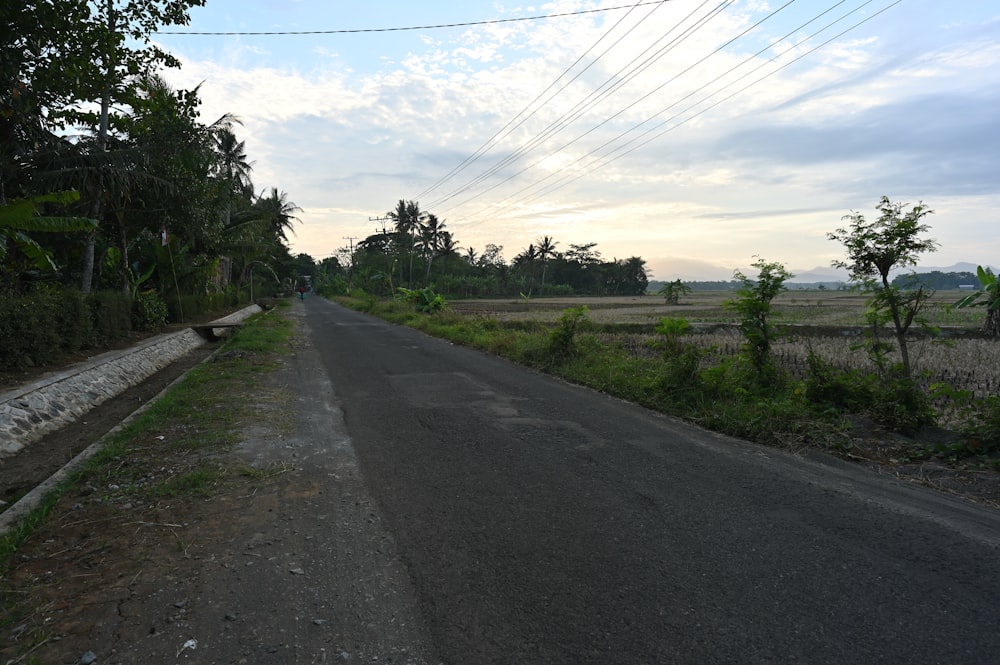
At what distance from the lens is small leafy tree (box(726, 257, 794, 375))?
715cm

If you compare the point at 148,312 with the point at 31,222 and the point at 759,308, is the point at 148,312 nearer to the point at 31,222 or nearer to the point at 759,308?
the point at 31,222

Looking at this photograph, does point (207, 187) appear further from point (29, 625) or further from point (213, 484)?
point (29, 625)

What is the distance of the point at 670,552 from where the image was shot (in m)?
3.29

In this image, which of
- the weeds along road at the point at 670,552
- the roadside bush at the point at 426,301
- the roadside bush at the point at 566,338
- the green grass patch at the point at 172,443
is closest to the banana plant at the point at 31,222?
the green grass patch at the point at 172,443

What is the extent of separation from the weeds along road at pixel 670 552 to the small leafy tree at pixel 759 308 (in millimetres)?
1980

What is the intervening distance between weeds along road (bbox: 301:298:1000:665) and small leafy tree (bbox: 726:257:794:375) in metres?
1.98

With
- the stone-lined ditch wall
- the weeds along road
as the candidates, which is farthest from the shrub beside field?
the stone-lined ditch wall

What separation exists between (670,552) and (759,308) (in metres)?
4.81

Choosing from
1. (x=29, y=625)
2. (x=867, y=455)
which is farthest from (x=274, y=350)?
(x=867, y=455)

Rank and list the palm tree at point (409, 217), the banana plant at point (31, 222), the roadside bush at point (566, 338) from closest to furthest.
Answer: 1. the banana plant at point (31, 222)
2. the roadside bush at point (566, 338)
3. the palm tree at point (409, 217)

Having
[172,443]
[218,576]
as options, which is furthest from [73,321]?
[218,576]

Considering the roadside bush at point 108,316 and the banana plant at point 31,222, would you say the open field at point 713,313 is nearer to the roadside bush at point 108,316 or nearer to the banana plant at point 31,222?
the banana plant at point 31,222

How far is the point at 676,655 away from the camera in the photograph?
7.79ft

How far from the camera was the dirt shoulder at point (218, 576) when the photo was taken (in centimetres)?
242
